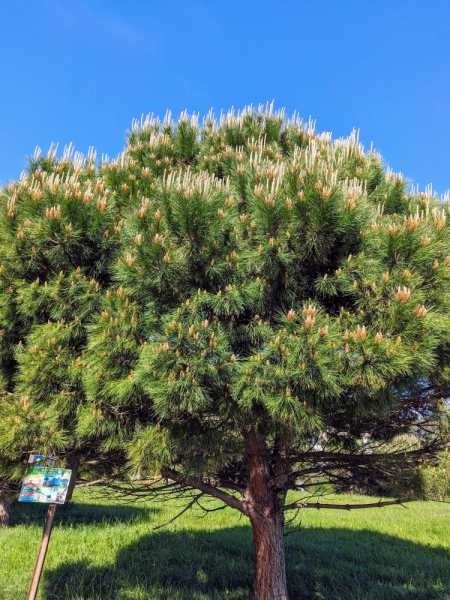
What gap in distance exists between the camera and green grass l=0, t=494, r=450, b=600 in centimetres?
553

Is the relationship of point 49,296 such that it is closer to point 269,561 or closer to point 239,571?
point 269,561

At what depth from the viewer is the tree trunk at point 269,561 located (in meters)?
4.25

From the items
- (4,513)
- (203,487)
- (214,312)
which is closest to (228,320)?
(214,312)

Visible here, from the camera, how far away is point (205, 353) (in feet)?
9.46

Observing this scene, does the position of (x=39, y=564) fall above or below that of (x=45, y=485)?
below

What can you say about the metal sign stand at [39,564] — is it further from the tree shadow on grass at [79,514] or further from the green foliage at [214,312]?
the tree shadow on grass at [79,514]

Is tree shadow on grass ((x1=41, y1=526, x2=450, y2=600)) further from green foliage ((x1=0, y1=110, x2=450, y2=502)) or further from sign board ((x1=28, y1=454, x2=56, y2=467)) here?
green foliage ((x1=0, y1=110, x2=450, y2=502))

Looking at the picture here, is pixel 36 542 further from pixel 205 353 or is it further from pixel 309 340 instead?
pixel 309 340

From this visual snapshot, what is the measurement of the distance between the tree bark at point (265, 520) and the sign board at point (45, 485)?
188cm

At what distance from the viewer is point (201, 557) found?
712cm

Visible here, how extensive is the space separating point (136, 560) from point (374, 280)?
266 inches

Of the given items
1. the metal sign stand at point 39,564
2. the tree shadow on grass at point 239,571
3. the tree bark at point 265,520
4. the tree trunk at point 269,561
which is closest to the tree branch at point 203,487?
the tree bark at point 265,520

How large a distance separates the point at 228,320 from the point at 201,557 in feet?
19.6

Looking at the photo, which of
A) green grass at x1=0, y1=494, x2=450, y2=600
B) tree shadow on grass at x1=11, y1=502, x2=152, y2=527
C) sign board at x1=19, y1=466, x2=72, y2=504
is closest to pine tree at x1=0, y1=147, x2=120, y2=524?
sign board at x1=19, y1=466, x2=72, y2=504
